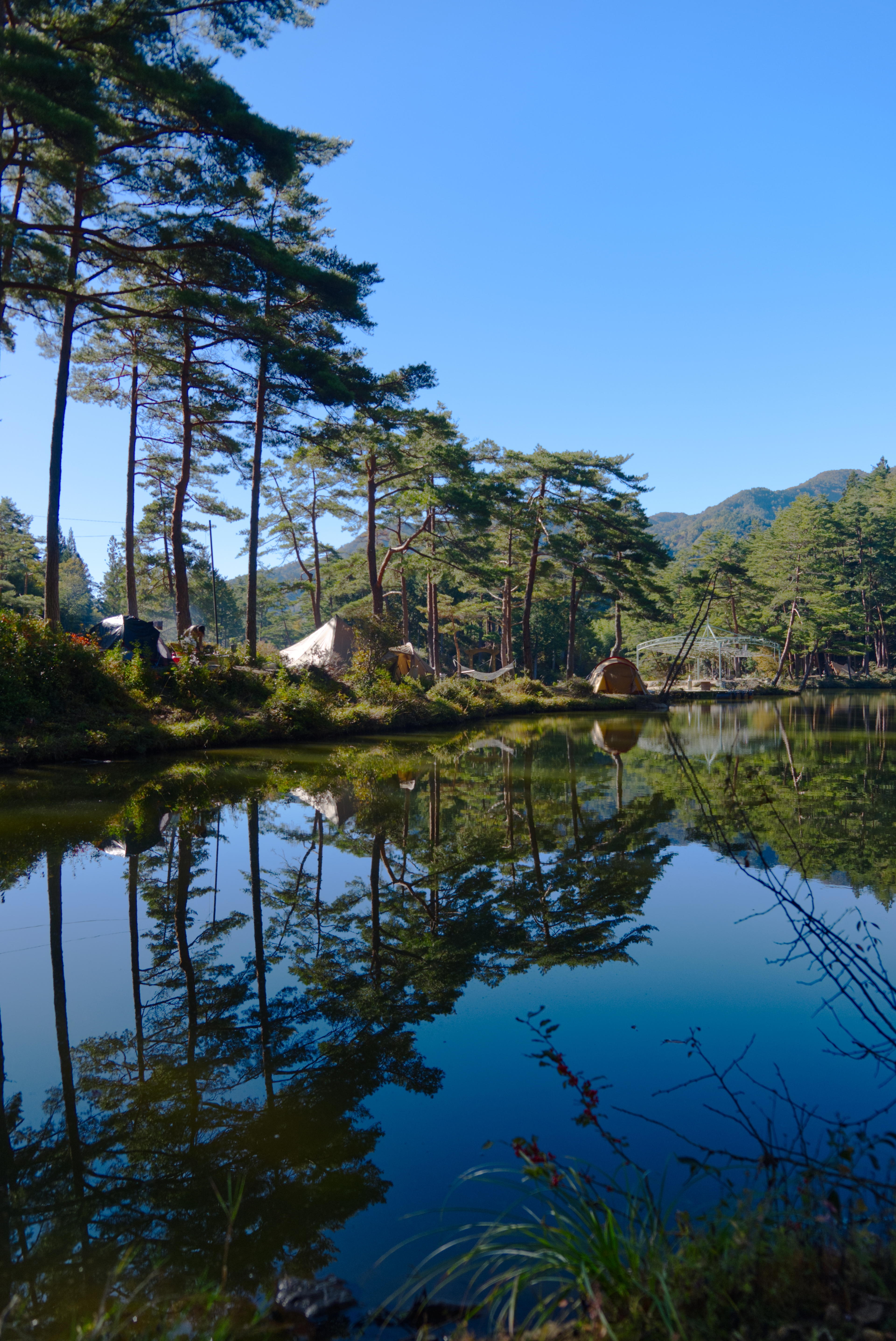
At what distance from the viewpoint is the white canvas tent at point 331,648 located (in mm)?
17906

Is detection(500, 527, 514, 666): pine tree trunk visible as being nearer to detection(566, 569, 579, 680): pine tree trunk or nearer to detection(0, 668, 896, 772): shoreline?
detection(566, 569, 579, 680): pine tree trunk

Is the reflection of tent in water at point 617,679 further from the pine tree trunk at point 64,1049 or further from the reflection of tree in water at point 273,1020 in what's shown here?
the pine tree trunk at point 64,1049

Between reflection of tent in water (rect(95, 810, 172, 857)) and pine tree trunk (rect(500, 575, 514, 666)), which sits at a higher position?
pine tree trunk (rect(500, 575, 514, 666))

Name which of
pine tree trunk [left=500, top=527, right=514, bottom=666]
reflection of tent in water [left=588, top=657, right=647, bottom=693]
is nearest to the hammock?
pine tree trunk [left=500, top=527, right=514, bottom=666]

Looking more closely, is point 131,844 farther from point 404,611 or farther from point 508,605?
point 508,605

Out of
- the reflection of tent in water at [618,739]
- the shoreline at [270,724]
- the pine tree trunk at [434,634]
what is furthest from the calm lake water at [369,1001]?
the pine tree trunk at [434,634]

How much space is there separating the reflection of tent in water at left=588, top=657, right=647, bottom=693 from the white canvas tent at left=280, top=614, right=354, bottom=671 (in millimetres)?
10807

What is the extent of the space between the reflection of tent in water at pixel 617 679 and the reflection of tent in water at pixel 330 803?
62.9 ft

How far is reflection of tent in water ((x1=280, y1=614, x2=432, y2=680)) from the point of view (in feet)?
58.7

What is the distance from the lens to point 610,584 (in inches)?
1064

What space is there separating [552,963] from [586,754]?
8620mm

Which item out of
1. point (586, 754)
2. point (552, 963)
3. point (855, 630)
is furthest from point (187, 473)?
point (855, 630)

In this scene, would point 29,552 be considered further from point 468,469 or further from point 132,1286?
point 132,1286

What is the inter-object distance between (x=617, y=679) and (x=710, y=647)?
8.12m
